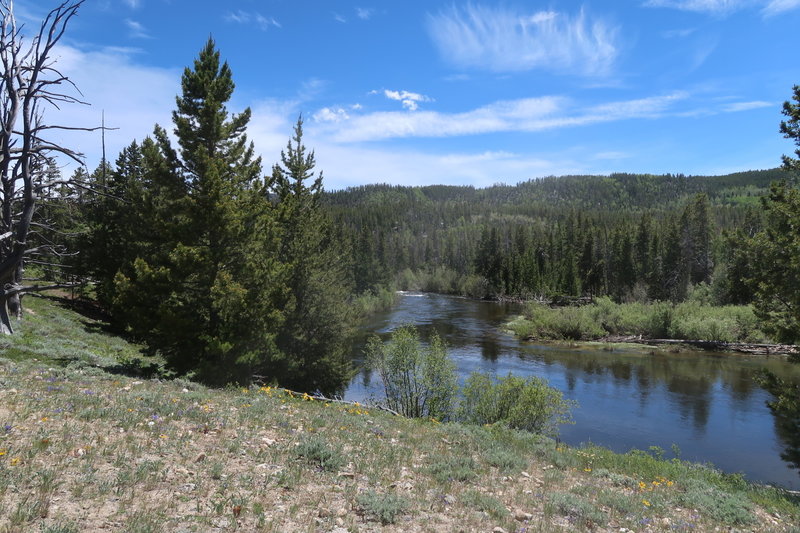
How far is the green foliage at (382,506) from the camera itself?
5984 millimetres

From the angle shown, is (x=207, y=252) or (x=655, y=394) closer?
(x=207, y=252)

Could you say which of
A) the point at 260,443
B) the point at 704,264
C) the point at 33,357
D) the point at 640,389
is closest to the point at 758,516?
the point at 260,443

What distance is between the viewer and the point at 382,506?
611 cm

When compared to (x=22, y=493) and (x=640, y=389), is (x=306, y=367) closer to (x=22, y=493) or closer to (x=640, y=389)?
(x=22, y=493)

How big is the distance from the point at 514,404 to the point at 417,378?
16.2 feet

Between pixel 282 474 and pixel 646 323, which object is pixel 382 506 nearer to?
pixel 282 474

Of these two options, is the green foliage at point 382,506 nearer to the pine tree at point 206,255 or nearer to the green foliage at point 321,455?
the green foliage at point 321,455

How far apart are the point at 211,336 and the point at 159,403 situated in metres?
6.42

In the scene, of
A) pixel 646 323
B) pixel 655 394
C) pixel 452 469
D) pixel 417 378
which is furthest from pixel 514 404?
pixel 646 323

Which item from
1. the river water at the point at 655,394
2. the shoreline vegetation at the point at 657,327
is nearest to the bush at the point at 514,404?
the river water at the point at 655,394

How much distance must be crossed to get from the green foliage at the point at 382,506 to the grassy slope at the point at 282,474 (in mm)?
22

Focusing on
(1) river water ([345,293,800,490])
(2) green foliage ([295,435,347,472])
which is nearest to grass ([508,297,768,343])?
(1) river water ([345,293,800,490])

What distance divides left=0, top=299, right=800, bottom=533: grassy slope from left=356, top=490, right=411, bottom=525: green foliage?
2 centimetres

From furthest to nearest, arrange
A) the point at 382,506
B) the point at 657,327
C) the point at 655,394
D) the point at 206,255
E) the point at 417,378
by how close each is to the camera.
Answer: the point at 657,327, the point at 655,394, the point at 417,378, the point at 206,255, the point at 382,506
